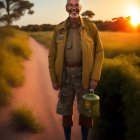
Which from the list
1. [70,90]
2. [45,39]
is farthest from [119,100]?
[45,39]

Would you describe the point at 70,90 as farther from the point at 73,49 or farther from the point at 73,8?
the point at 73,8

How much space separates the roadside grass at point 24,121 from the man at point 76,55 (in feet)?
3.81

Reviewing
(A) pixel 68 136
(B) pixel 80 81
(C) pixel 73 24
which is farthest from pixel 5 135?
(C) pixel 73 24

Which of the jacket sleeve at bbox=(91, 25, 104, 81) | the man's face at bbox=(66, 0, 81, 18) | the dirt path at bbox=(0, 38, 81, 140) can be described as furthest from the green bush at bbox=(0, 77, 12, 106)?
the man's face at bbox=(66, 0, 81, 18)

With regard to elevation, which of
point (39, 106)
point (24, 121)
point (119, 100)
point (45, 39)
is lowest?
point (45, 39)

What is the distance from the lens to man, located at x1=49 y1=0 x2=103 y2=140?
5.27m

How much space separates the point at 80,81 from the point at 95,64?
11.3 inches

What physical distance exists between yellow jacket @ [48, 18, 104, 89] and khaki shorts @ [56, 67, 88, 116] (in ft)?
0.30

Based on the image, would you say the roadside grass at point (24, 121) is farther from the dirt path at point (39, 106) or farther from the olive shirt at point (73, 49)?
the olive shirt at point (73, 49)

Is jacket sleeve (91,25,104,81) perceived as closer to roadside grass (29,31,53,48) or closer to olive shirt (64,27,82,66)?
olive shirt (64,27,82,66)

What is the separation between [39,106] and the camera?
7.93 metres

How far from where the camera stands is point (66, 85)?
5.51m

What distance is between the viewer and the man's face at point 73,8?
5.20 metres

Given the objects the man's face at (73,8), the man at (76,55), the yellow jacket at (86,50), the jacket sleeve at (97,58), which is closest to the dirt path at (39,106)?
the man at (76,55)
